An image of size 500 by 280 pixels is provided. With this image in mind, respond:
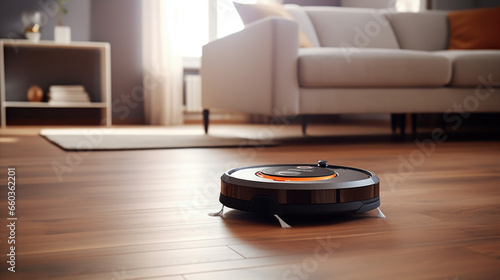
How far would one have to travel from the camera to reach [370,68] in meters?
2.42

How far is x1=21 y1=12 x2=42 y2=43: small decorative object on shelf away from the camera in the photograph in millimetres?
3912

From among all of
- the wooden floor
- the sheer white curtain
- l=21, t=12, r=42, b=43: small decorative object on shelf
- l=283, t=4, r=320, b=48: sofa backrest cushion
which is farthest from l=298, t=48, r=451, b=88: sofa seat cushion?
l=21, t=12, r=42, b=43: small decorative object on shelf

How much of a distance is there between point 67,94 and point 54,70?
36 cm

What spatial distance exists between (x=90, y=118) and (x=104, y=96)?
349 mm

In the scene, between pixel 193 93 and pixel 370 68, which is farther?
pixel 193 93

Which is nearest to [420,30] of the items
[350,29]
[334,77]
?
[350,29]

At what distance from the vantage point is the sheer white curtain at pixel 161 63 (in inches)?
169

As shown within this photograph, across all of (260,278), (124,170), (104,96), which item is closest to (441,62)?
(124,170)

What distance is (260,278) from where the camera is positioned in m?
0.55

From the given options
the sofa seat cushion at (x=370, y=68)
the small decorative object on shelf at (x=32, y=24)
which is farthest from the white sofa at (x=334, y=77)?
the small decorative object on shelf at (x=32, y=24)

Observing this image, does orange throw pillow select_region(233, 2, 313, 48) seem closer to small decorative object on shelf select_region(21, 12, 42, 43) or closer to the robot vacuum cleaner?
small decorative object on shelf select_region(21, 12, 42, 43)

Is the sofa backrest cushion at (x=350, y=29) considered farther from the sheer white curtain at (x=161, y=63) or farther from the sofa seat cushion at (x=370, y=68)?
the sheer white curtain at (x=161, y=63)

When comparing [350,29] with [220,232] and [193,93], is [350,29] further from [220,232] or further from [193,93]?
[220,232]

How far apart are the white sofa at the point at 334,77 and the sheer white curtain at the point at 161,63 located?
1.41 meters
